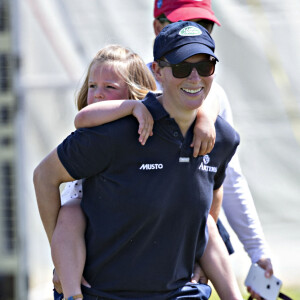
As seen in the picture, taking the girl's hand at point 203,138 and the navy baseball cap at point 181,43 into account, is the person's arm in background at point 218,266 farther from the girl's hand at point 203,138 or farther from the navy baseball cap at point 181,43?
the navy baseball cap at point 181,43

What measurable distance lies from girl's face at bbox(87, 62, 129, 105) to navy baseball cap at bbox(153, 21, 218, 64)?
30 cm

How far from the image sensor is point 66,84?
5.78 m

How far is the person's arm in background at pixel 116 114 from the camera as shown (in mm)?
2699

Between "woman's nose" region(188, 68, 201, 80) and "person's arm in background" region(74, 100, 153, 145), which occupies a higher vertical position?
"woman's nose" region(188, 68, 201, 80)

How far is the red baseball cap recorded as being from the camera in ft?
11.4

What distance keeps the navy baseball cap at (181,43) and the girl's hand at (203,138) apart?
24 centimetres

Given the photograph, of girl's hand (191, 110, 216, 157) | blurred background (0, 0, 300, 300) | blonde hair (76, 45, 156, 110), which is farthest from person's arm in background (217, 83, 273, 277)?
blurred background (0, 0, 300, 300)

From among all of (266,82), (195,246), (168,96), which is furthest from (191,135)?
(266,82)

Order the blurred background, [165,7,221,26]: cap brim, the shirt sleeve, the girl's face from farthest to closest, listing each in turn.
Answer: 1. the blurred background
2. [165,7,221,26]: cap brim
3. the girl's face
4. the shirt sleeve

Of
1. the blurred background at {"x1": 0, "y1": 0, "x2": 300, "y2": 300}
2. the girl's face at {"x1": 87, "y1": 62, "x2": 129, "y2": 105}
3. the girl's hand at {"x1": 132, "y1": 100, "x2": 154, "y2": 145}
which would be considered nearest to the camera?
the girl's hand at {"x1": 132, "y1": 100, "x2": 154, "y2": 145}

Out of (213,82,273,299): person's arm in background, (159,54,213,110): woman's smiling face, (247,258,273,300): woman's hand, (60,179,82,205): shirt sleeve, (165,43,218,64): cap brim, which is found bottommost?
(247,258,273,300): woman's hand

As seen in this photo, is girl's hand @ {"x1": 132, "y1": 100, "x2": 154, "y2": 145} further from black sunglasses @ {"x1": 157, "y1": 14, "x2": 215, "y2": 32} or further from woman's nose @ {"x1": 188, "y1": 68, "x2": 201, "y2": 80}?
black sunglasses @ {"x1": 157, "y1": 14, "x2": 215, "y2": 32}

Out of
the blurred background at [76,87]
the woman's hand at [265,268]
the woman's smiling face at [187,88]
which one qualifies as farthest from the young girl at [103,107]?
the blurred background at [76,87]

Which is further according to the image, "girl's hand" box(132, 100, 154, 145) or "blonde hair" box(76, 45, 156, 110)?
"blonde hair" box(76, 45, 156, 110)
